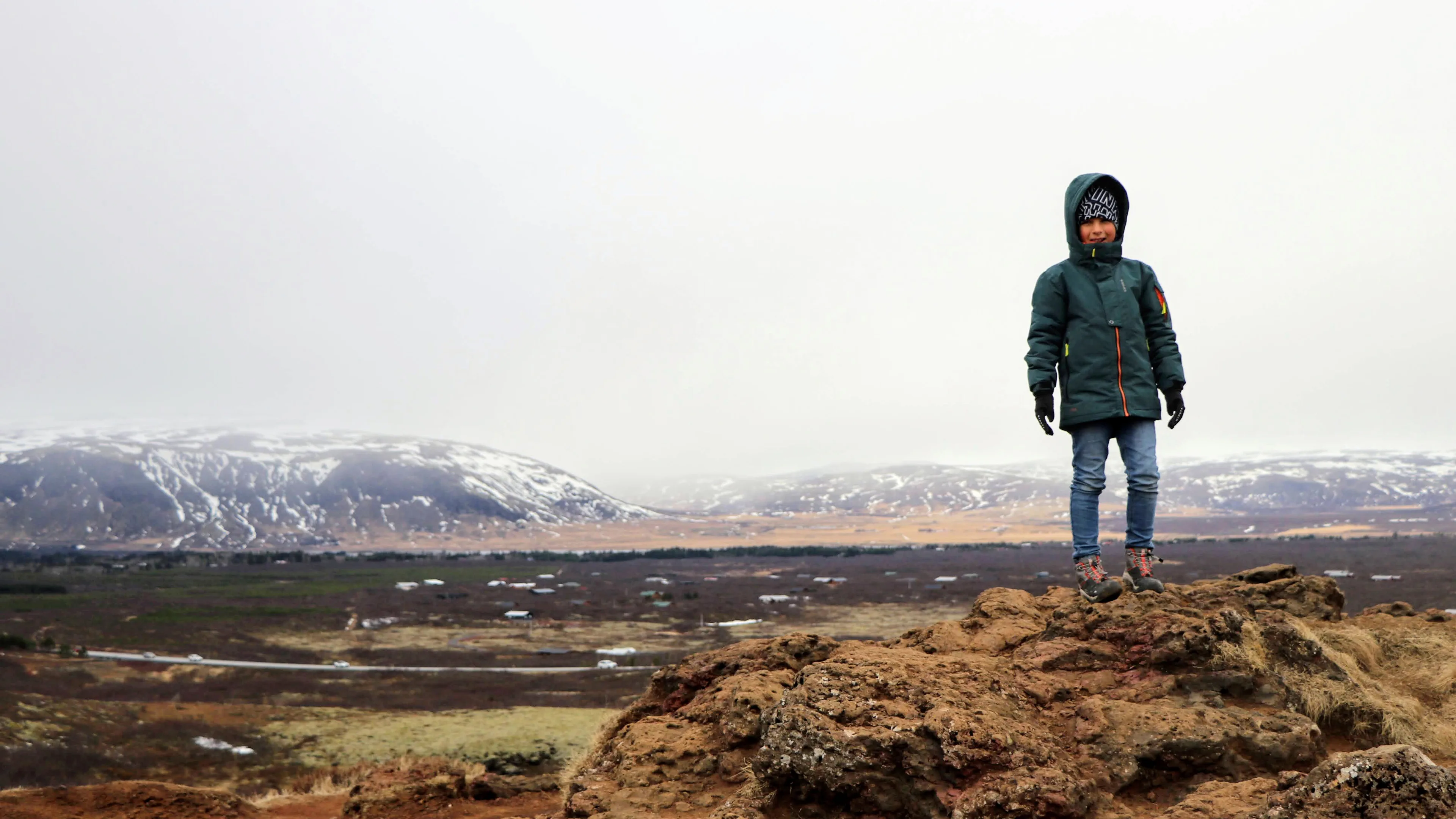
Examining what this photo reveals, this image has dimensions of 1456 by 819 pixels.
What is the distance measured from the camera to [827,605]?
9312 cm

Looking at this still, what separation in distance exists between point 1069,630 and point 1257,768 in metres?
1.66

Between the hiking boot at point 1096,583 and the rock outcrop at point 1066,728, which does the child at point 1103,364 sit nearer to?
the hiking boot at point 1096,583

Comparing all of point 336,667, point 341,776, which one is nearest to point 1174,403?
point 341,776

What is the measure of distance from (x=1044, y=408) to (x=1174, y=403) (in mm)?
1068

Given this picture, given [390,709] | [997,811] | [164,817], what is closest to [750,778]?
[997,811]

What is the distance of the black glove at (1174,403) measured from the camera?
6.44m

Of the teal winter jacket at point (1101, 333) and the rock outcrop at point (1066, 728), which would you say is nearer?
the rock outcrop at point (1066, 728)

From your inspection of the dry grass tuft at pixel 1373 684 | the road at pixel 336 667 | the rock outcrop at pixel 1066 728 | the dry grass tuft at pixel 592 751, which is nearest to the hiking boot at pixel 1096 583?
the rock outcrop at pixel 1066 728

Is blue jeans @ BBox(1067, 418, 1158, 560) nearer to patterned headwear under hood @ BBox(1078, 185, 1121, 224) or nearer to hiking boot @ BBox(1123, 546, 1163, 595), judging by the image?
hiking boot @ BBox(1123, 546, 1163, 595)

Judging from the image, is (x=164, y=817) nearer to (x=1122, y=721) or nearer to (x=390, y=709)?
(x=1122, y=721)

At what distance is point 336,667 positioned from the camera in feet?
188

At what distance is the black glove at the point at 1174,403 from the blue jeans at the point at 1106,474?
0.19 metres

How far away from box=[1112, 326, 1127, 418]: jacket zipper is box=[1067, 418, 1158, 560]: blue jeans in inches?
7.8

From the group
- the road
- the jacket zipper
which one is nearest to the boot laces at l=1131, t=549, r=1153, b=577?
the jacket zipper
